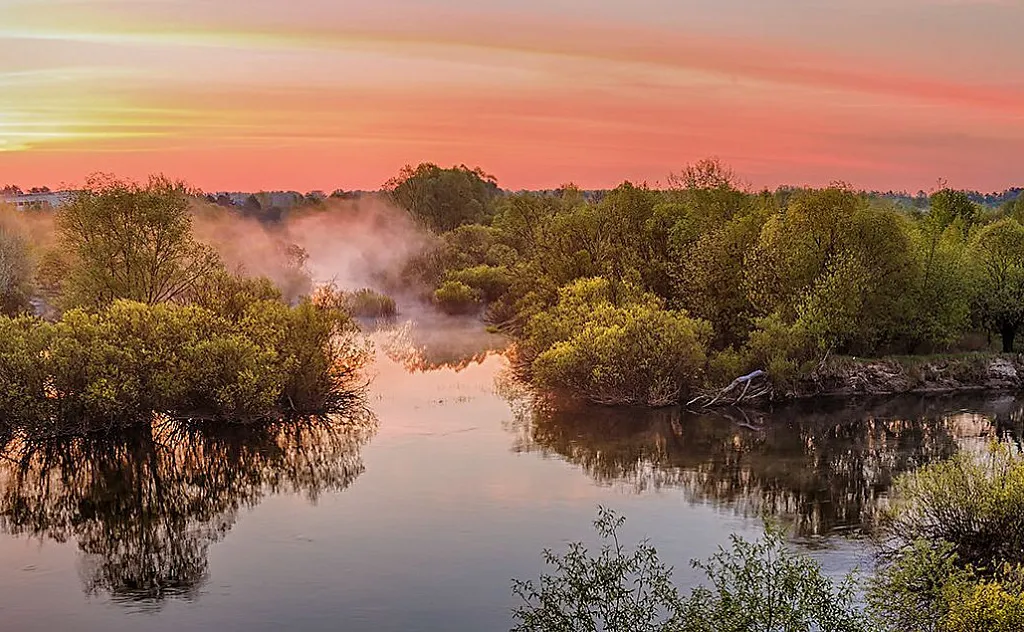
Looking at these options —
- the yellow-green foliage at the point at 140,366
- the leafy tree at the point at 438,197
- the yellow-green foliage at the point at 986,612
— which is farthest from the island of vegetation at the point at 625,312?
the leafy tree at the point at 438,197

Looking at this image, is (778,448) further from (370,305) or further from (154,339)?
(370,305)

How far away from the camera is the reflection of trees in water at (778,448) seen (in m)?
33.0

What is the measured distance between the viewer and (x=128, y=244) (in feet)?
176

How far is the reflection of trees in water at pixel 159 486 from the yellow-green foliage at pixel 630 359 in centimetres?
1004

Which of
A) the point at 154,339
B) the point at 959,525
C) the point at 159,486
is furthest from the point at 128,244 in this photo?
the point at 959,525

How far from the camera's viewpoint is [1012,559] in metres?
22.9

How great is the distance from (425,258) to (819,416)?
58299 millimetres

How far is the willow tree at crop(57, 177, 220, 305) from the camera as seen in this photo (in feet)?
173

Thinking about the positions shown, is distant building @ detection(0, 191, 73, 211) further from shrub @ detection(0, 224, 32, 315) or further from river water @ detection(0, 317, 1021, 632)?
river water @ detection(0, 317, 1021, 632)

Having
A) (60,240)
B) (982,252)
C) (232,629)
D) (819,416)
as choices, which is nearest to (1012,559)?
(232,629)

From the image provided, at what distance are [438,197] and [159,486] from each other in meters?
98.6

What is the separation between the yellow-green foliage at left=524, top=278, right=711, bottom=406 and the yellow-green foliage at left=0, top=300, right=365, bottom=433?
1208 centimetres

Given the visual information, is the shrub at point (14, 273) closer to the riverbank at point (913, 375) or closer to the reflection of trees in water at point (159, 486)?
the reflection of trees in water at point (159, 486)

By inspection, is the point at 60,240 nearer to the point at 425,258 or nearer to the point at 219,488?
the point at 219,488
